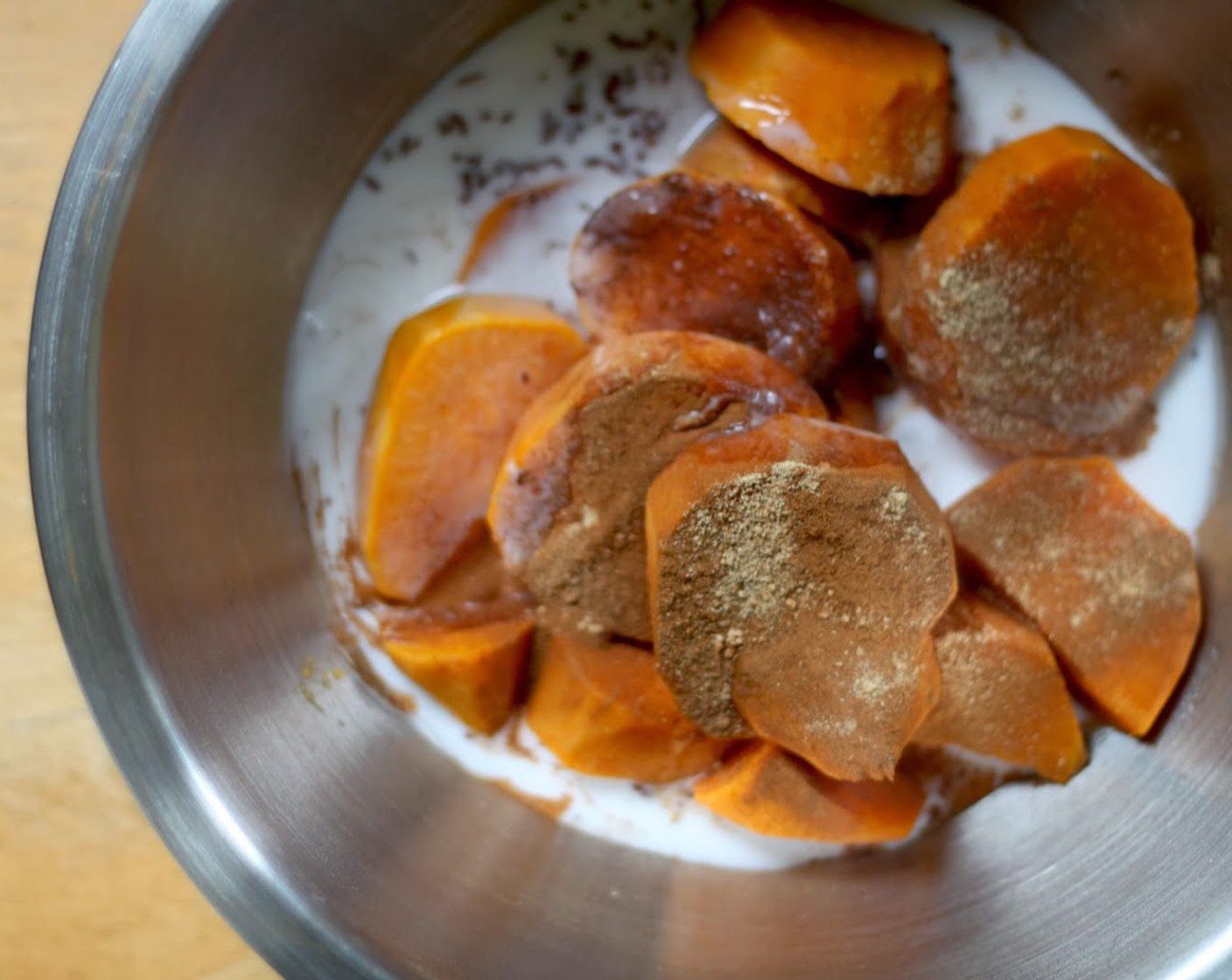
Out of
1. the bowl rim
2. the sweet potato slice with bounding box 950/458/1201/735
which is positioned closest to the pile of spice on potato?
the sweet potato slice with bounding box 950/458/1201/735

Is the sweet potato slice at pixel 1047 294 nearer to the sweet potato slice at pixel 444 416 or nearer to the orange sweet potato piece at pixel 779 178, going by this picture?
the orange sweet potato piece at pixel 779 178

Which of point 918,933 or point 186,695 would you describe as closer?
point 186,695

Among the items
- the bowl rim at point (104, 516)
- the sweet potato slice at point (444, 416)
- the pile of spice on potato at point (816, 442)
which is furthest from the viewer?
the sweet potato slice at point (444, 416)

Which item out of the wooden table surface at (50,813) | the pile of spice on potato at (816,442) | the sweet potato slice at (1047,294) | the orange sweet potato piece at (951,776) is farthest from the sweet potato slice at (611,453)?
the wooden table surface at (50,813)

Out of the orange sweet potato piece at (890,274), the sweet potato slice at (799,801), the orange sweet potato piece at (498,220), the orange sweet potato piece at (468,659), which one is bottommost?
the sweet potato slice at (799,801)

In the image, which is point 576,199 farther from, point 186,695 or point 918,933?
point 918,933

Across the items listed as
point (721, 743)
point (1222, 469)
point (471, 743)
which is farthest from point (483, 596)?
point (1222, 469)

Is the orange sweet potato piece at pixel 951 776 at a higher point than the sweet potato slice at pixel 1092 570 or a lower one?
lower
